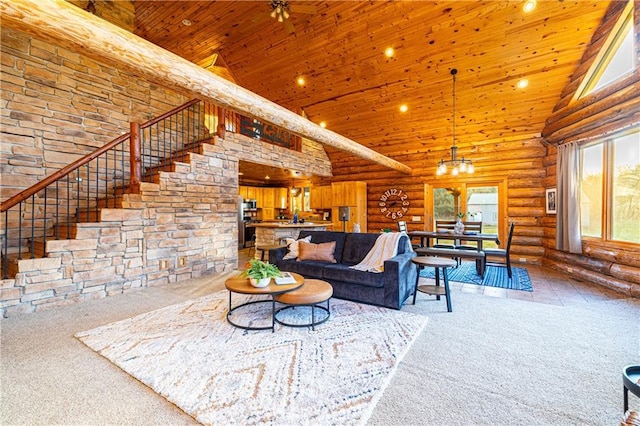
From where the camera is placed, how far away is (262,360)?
2.36m

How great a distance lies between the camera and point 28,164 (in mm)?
4469

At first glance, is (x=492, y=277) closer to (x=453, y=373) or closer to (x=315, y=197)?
(x=453, y=373)

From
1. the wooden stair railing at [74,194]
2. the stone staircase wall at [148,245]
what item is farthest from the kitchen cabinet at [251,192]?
the stone staircase wall at [148,245]

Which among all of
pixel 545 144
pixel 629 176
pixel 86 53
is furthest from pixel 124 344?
pixel 545 144

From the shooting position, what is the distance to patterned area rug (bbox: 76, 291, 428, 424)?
1.80m

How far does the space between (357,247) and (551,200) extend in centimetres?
480

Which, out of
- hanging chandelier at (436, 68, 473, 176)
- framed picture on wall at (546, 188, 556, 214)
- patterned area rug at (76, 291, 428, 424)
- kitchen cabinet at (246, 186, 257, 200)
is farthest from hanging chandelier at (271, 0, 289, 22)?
kitchen cabinet at (246, 186, 257, 200)

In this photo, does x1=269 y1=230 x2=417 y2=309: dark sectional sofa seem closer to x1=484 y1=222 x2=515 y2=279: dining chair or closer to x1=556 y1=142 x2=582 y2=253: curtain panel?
x1=484 y1=222 x2=515 y2=279: dining chair

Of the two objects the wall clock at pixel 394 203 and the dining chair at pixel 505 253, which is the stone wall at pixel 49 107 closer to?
the wall clock at pixel 394 203

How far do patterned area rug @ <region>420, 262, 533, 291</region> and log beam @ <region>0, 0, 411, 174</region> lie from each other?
446 centimetres

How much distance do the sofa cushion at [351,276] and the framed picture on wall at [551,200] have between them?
498cm

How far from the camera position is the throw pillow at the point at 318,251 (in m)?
4.41

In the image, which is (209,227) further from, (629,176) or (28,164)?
(629,176)

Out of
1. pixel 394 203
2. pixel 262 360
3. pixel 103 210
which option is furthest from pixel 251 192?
pixel 262 360
